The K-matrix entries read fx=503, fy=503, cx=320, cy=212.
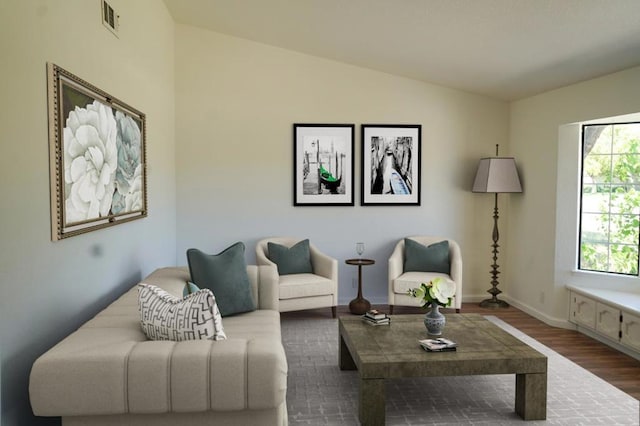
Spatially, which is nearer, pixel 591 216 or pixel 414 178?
pixel 591 216

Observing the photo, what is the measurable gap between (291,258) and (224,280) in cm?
186

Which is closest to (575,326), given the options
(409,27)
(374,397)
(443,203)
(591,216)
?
(591,216)

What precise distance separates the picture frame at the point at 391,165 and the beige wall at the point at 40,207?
287 centimetres

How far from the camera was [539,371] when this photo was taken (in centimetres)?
296

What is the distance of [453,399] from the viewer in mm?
3271

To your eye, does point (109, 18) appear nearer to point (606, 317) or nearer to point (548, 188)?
point (548, 188)

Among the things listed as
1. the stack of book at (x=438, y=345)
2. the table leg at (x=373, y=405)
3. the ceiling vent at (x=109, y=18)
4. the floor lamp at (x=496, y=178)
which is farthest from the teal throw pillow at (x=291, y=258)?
the ceiling vent at (x=109, y=18)

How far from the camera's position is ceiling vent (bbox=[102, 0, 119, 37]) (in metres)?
3.22

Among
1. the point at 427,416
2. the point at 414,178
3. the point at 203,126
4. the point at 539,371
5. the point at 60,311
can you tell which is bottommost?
the point at 427,416

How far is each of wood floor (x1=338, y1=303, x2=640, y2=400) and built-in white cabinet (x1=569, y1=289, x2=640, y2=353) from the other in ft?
0.40

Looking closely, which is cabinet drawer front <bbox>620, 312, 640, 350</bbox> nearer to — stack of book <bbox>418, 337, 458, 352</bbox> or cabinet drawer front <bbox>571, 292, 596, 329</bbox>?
cabinet drawer front <bbox>571, 292, 596, 329</bbox>

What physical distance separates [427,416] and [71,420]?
1958 millimetres

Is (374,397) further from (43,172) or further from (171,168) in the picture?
(171,168)

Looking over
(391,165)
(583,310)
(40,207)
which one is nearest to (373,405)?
(40,207)
